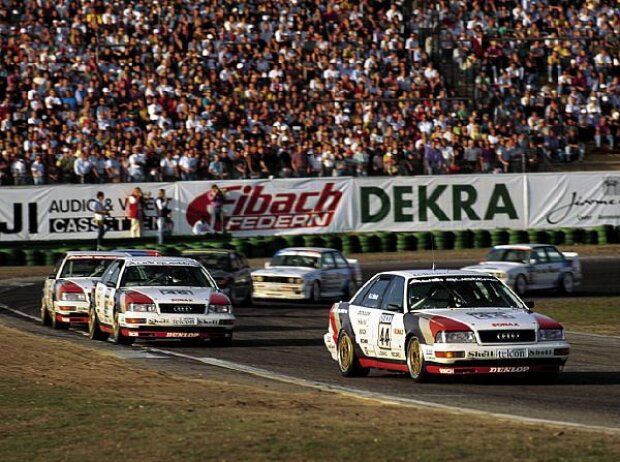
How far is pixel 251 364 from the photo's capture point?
674 inches

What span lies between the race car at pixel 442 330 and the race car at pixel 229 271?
440 inches

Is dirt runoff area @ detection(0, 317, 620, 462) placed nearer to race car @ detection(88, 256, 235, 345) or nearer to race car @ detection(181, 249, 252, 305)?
race car @ detection(88, 256, 235, 345)

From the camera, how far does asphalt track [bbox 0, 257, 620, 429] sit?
12.5 m

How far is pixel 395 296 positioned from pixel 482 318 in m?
1.24

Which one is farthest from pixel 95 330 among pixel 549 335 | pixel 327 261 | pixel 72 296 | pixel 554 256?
pixel 554 256

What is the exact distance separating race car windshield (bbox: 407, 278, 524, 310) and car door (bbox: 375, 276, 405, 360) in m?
0.14

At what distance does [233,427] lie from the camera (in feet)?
35.4

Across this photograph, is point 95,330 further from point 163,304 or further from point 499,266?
point 499,266

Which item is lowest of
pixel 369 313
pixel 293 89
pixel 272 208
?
pixel 369 313

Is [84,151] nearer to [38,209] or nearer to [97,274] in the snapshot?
[38,209]

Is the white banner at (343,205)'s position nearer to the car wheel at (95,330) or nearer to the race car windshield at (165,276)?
the car wheel at (95,330)

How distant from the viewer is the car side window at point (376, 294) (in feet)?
50.9

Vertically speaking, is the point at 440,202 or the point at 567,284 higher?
the point at 440,202

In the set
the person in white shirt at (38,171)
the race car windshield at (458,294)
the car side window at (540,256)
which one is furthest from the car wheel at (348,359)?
the person in white shirt at (38,171)
